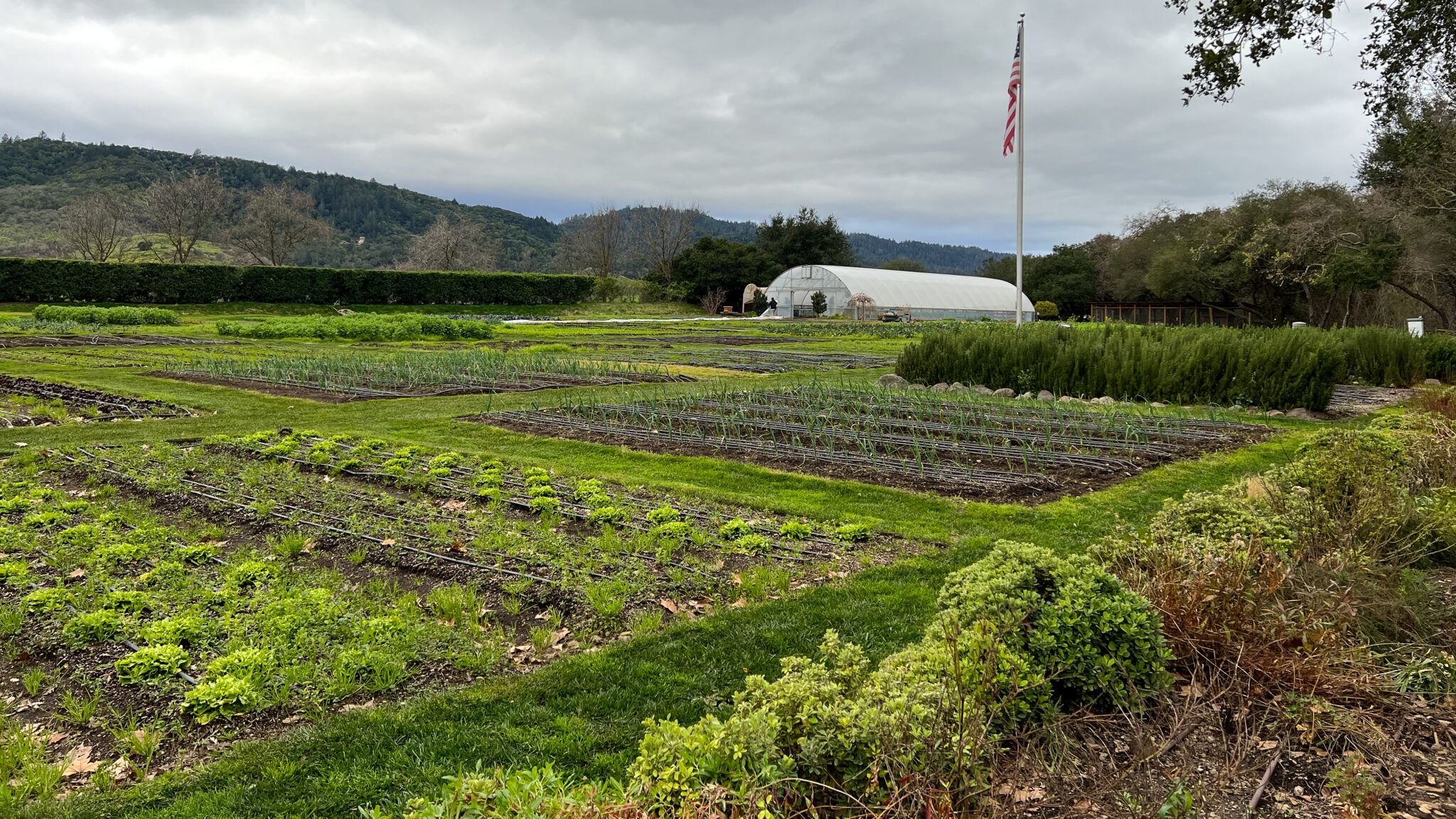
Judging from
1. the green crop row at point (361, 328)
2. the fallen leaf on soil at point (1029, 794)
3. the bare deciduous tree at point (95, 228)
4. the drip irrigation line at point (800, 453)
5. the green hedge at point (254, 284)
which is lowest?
the fallen leaf on soil at point (1029, 794)

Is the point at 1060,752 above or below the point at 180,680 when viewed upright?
above

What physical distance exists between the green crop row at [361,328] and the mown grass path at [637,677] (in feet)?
65.7

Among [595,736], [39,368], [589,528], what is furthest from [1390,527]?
[39,368]

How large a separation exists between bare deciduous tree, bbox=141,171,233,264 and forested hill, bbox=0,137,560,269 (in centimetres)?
1991

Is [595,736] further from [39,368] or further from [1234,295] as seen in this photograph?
[1234,295]

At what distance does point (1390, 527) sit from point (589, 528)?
491cm

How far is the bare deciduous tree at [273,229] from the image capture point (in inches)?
2188

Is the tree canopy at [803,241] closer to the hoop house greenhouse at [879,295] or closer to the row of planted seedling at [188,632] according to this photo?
the hoop house greenhouse at [879,295]

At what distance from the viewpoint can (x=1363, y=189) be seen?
3069 cm

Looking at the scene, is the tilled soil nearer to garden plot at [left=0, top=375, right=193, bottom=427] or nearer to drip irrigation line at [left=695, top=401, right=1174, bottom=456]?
drip irrigation line at [left=695, top=401, right=1174, bottom=456]

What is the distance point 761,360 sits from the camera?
67.7 ft

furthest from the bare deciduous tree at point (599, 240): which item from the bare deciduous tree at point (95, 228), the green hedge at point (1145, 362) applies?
the green hedge at point (1145, 362)

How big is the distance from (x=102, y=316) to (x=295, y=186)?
243ft

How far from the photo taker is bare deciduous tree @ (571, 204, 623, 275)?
67.9 m
